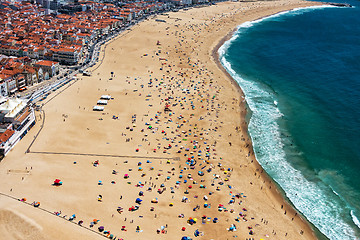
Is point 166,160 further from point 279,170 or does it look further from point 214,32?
point 214,32

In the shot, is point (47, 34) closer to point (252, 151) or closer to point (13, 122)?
point (13, 122)

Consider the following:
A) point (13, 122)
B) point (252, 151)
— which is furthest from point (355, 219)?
point (13, 122)

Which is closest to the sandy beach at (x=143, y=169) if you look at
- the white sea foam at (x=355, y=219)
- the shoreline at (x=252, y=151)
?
the shoreline at (x=252, y=151)

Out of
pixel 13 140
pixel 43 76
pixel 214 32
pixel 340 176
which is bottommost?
pixel 340 176

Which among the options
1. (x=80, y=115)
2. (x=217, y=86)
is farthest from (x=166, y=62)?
(x=80, y=115)

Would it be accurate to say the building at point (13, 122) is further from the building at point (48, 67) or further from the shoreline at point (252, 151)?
the shoreline at point (252, 151)

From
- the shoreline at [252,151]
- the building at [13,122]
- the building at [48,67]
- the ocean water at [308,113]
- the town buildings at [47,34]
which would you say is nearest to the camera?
the shoreline at [252,151]
